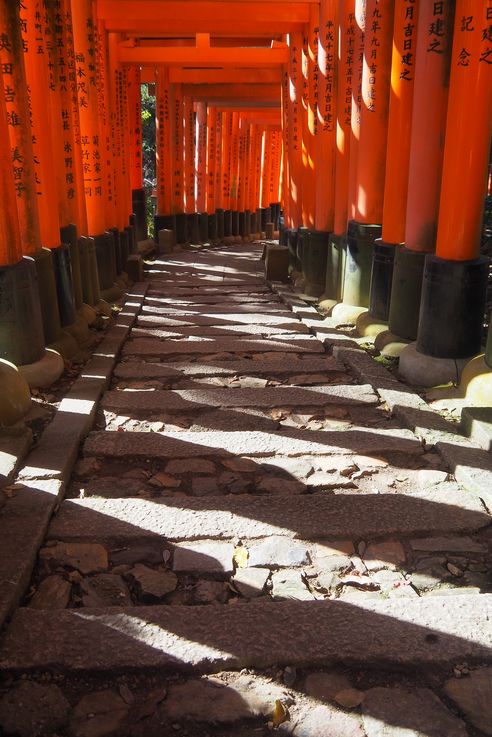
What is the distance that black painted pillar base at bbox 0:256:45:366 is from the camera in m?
4.20

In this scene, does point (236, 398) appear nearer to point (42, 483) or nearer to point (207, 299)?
point (42, 483)

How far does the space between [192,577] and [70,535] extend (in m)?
0.55

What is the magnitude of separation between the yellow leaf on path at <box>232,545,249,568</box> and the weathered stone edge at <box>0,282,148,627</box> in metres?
0.75

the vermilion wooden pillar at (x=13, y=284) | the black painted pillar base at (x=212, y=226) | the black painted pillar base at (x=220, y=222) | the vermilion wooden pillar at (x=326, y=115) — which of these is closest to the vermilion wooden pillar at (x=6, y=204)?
the vermilion wooden pillar at (x=13, y=284)

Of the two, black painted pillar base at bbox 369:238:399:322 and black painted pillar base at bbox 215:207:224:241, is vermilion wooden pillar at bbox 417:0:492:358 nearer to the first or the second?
black painted pillar base at bbox 369:238:399:322

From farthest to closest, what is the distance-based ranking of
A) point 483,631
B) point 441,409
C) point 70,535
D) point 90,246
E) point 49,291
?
point 90,246 → point 49,291 → point 441,409 → point 70,535 → point 483,631

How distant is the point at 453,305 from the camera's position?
4.30 m

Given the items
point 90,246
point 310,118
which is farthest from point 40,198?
point 310,118

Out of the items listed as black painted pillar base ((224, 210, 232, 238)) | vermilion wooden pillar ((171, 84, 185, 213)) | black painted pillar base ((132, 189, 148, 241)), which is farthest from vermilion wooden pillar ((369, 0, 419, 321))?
black painted pillar base ((224, 210, 232, 238))

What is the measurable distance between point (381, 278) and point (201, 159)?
13977mm

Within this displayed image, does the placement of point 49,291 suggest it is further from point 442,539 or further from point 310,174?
point 310,174

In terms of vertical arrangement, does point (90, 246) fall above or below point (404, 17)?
below

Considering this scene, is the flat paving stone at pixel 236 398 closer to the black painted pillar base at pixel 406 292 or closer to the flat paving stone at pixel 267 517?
the black painted pillar base at pixel 406 292

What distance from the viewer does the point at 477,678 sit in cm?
196
